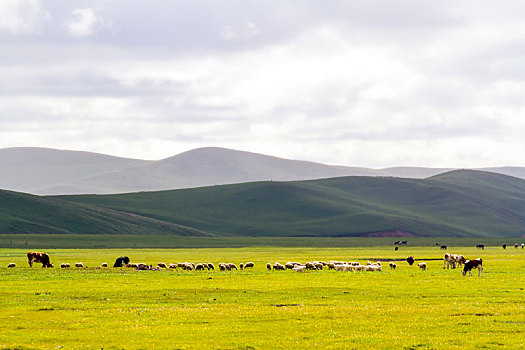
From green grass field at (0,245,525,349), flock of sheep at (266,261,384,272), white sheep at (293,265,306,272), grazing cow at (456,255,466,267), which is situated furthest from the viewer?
grazing cow at (456,255,466,267)

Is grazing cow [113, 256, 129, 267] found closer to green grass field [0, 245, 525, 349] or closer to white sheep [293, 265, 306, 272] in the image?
white sheep [293, 265, 306, 272]

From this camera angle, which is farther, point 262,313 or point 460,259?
point 460,259

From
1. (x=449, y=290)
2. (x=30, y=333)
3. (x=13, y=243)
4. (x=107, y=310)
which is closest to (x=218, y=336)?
(x=30, y=333)

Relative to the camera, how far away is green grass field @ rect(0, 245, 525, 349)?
86.3ft

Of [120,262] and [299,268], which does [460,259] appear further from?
[120,262]

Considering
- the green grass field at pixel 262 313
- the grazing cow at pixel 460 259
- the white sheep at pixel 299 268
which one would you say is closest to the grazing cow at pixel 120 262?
the white sheep at pixel 299 268

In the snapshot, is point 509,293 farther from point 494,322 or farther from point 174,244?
point 174,244

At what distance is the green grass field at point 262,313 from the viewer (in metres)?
26.3

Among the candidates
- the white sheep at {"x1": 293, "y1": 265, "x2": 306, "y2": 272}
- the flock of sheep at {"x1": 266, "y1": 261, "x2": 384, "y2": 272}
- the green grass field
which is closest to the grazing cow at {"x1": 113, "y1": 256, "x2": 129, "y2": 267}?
the flock of sheep at {"x1": 266, "y1": 261, "x2": 384, "y2": 272}

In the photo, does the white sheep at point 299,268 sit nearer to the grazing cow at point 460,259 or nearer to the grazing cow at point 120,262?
the grazing cow at point 460,259

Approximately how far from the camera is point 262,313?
33.3m

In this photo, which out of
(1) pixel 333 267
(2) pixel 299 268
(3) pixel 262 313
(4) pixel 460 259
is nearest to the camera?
(3) pixel 262 313

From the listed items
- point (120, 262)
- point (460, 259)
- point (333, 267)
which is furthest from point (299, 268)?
point (120, 262)

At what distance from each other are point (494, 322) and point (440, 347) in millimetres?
6375
